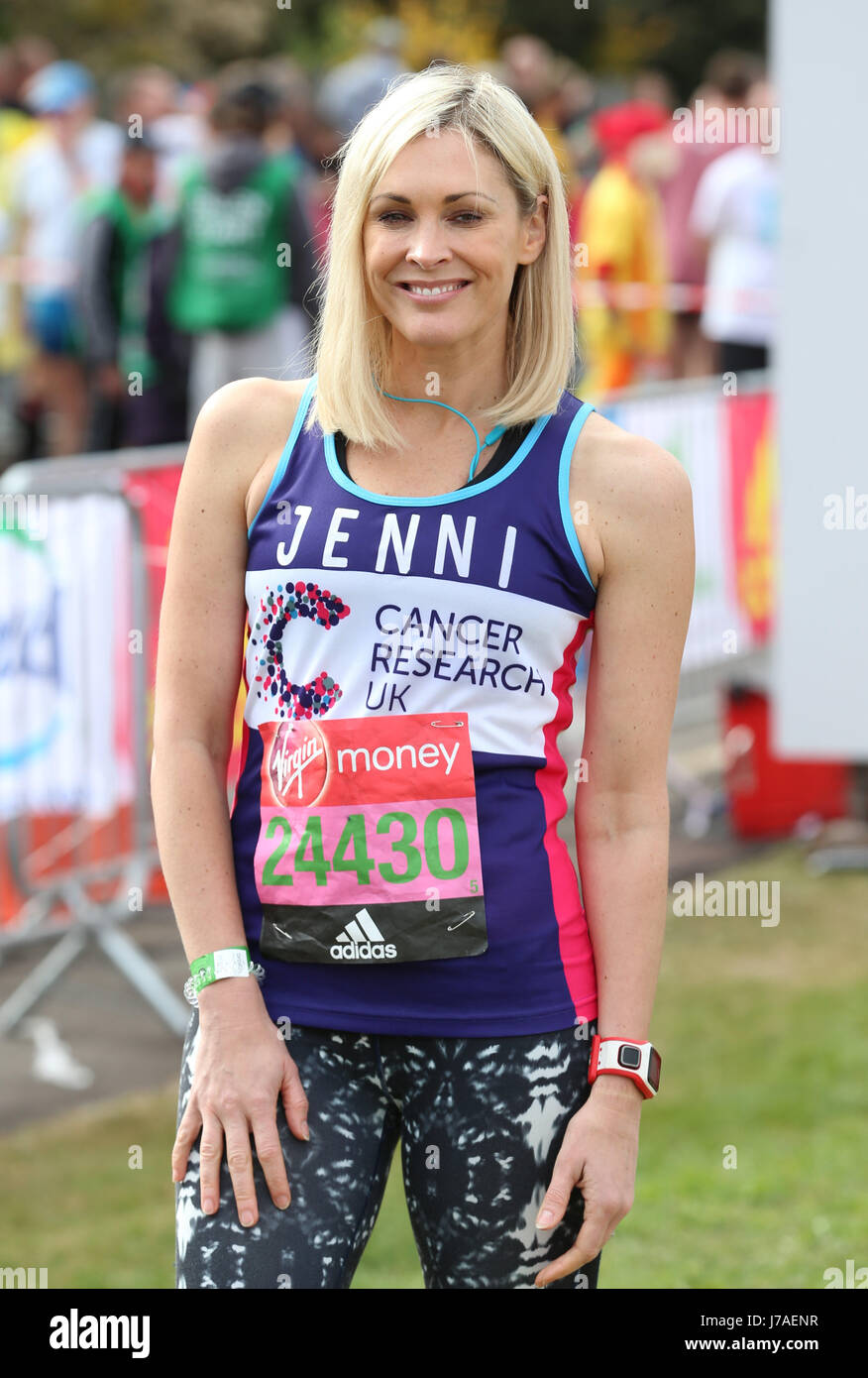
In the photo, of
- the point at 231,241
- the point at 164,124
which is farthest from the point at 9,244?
the point at 231,241

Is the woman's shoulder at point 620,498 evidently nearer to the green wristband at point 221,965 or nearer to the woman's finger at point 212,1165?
the green wristband at point 221,965

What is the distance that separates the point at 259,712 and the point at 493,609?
0.31 metres

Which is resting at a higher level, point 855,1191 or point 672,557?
point 672,557

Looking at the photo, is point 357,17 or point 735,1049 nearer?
point 735,1049

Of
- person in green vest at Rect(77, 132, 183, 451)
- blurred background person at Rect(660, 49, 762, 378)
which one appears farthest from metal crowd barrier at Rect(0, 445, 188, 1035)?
blurred background person at Rect(660, 49, 762, 378)

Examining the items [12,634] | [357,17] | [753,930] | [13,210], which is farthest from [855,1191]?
[357,17]

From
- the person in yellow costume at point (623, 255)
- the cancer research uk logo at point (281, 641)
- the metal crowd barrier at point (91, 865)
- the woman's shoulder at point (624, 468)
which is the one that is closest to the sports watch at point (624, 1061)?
the cancer research uk logo at point (281, 641)

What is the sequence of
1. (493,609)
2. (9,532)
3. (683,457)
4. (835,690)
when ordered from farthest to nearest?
(683,457) < (835,690) < (9,532) < (493,609)

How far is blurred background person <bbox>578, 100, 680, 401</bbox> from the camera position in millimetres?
11586

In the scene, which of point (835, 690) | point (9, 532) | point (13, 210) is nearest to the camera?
point (9, 532)

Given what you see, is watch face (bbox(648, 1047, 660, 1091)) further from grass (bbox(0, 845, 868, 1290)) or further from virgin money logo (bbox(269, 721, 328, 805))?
grass (bbox(0, 845, 868, 1290))

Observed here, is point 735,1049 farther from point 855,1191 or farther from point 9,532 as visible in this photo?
point 9,532

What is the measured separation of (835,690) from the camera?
6453mm

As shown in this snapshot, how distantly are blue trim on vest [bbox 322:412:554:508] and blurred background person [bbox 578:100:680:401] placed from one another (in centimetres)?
946
